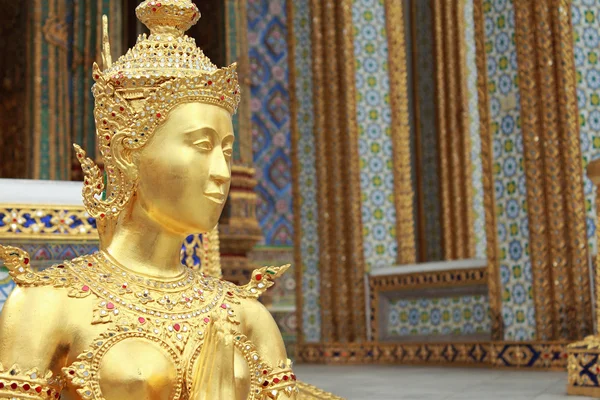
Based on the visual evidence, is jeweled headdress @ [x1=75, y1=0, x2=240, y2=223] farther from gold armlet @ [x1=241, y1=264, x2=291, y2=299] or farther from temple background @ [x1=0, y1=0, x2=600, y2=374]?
temple background @ [x1=0, y1=0, x2=600, y2=374]

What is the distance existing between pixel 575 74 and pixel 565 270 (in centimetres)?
123

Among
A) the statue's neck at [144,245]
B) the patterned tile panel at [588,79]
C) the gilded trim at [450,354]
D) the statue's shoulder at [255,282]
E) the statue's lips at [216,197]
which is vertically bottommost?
the gilded trim at [450,354]

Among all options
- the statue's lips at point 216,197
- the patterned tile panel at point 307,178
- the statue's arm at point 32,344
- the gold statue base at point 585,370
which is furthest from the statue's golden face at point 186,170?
the patterned tile panel at point 307,178

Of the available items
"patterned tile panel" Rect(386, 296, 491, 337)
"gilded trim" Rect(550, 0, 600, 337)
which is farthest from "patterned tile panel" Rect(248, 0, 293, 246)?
"gilded trim" Rect(550, 0, 600, 337)

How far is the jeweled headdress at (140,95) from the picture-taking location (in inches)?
68.1

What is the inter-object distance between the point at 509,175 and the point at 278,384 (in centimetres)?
462

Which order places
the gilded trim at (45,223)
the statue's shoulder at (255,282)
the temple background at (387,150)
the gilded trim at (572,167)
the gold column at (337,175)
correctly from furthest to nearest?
the gold column at (337,175) → the temple background at (387,150) → the gilded trim at (572,167) → the gilded trim at (45,223) → the statue's shoulder at (255,282)

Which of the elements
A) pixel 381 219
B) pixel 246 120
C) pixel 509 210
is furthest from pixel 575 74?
pixel 246 120

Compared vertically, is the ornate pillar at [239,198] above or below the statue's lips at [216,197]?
above

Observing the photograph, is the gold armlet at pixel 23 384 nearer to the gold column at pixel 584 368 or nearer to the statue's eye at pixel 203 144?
the statue's eye at pixel 203 144

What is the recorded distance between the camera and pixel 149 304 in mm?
1678

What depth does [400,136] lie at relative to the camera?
7.96m

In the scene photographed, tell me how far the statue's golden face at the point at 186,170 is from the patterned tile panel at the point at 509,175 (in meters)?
4.56

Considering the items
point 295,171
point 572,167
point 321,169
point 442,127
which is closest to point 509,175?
point 572,167
